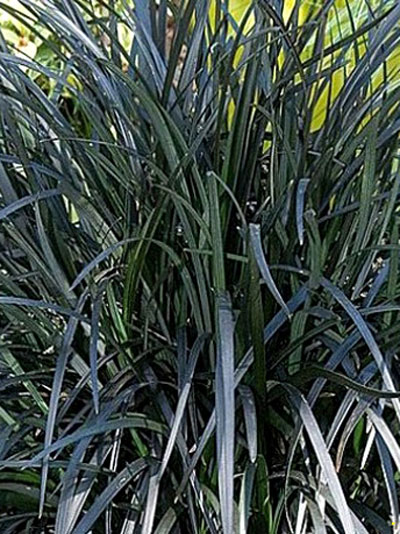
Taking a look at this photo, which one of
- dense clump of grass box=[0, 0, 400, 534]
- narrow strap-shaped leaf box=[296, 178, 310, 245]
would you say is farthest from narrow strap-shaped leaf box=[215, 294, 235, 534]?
narrow strap-shaped leaf box=[296, 178, 310, 245]

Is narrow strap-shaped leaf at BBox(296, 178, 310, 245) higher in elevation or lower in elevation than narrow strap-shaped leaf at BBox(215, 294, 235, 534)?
higher

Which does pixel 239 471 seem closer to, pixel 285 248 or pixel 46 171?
pixel 285 248

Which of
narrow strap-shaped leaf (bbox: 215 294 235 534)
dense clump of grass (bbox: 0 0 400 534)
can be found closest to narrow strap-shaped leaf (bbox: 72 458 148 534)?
dense clump of grass (bbox: 0 0 400 534)

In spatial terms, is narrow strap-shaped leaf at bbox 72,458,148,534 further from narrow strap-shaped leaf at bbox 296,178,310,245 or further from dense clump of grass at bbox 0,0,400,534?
narrow strap-shaped leaf at bbox 296,178,310,245

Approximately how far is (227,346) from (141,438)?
8.0 inches

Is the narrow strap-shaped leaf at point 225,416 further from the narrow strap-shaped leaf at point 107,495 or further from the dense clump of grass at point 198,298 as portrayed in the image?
the narrow strap-shaped leaf at point 107,495

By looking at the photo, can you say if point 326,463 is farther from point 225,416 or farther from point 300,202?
point 300,202

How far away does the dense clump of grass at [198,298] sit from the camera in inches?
32.5

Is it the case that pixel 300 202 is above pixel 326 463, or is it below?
above

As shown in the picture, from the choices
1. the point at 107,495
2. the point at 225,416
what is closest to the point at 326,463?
the point at 225,416

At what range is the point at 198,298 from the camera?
35.8 inches

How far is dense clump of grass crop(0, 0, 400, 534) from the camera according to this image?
825mm

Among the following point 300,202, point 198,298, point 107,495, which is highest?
point 300,202

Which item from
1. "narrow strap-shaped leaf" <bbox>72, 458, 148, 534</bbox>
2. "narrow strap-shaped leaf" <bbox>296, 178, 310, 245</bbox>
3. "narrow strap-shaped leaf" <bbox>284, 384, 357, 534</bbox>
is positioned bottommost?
"narrow strap-shaped leaf" <bbox>72, 458, 148, 534</bbox>
